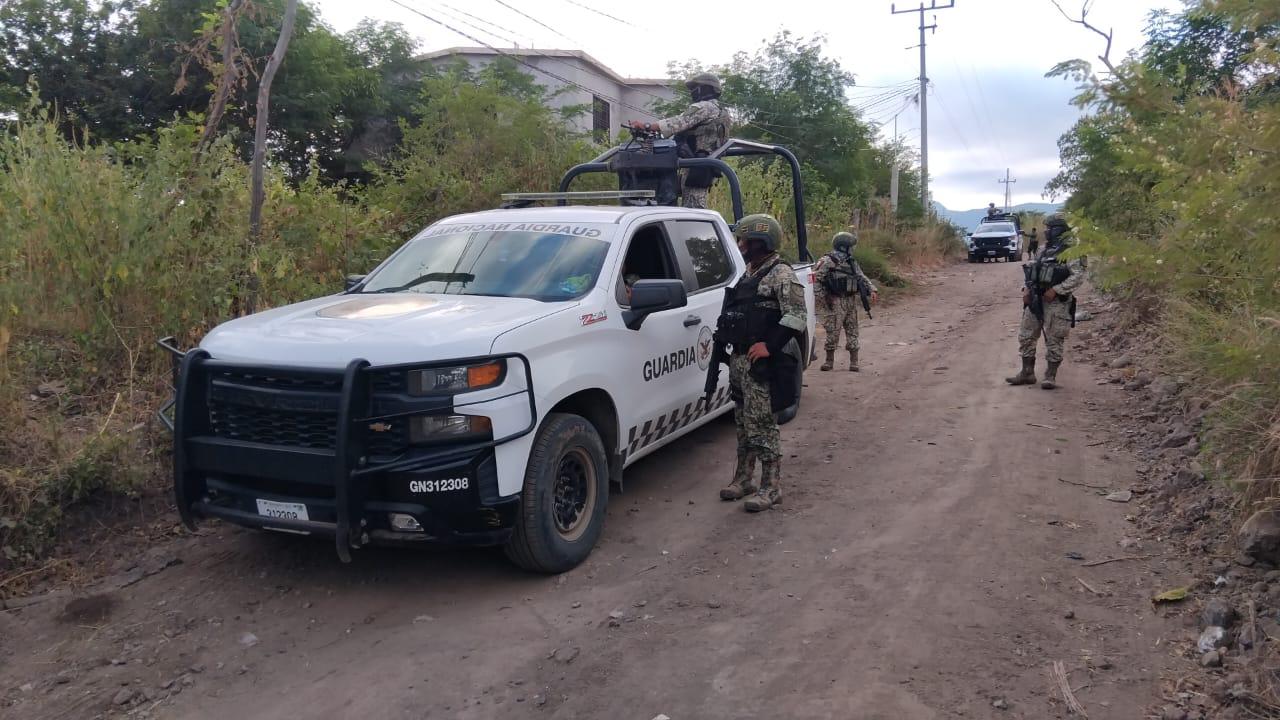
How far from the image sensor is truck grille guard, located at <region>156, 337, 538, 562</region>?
149 inches

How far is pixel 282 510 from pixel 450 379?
995mm

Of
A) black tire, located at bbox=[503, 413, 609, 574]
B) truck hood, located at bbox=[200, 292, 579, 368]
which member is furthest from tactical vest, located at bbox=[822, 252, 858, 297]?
truck hood, located at bbox=[200, 292, 579, 368]

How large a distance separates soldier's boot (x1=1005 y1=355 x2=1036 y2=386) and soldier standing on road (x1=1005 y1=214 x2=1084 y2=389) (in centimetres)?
1

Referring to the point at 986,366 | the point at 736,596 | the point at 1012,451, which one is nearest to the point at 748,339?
the point at 736,596

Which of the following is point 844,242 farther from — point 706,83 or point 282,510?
point 282,510

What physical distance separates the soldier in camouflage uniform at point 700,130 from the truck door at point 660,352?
7.17 ft

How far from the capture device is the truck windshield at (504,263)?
5000mm

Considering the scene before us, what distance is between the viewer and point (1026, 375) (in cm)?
929

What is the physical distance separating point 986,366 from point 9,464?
9439 millimetres

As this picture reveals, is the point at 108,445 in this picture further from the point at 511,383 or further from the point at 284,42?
the point at 284,42

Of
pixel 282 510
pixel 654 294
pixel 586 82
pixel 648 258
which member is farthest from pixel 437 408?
pixel 586 82

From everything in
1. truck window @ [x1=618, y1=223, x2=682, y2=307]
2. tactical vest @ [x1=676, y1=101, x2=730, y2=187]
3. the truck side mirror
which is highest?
tactical vest @ [x1=676, y1=101, x2=730, y2=187]

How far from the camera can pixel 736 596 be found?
4.32 metres

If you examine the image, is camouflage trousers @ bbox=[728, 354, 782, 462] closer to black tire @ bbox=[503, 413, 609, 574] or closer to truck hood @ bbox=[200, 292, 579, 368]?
black tire @ bbox=[503, 413, 609, 574]
